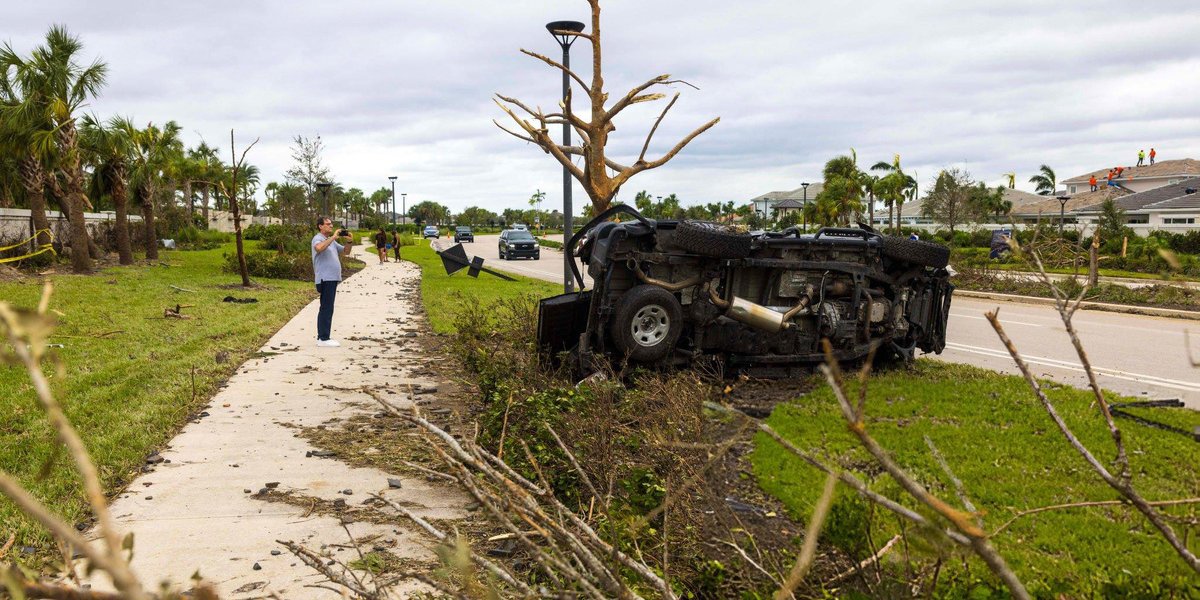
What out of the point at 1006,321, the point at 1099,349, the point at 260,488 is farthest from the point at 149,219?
the point at 1099,349

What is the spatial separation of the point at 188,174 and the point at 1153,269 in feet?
169

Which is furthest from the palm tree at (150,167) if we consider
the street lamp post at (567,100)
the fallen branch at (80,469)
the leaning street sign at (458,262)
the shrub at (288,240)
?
the fallen branch at (80,469)

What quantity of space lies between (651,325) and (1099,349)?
24.3ft

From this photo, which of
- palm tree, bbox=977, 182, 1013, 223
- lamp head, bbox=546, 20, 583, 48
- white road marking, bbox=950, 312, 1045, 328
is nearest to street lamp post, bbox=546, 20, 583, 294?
lamp head, bbox=546, 20, 583, 48

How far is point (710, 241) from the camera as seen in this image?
8.02m

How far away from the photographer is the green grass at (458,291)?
15.2 metres

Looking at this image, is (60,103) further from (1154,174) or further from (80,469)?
(1154,174)

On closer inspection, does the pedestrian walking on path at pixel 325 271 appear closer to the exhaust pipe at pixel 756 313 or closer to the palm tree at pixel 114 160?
the exhaust pipe at pixel 756 313

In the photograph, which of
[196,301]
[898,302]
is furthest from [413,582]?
[196,301]

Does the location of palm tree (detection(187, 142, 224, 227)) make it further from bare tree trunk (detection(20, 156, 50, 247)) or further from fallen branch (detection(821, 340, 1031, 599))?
fallen branch (detection(821, 340, 1031, 599))

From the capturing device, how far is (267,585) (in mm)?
4059

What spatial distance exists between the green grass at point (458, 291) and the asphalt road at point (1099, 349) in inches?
269

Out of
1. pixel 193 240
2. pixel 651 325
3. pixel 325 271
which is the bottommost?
pixel 193 240

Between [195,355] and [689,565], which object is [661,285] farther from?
[195,355]
